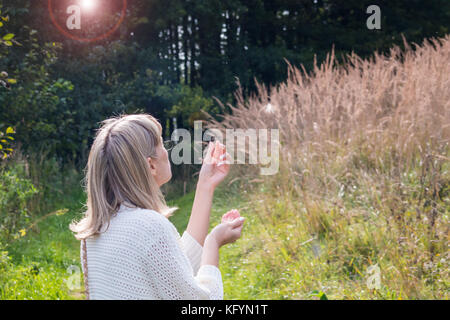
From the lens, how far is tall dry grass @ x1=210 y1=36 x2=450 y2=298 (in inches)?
114

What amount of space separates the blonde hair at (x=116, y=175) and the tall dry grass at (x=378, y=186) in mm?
1921

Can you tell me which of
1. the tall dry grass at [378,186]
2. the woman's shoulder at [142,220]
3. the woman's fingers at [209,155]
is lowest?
the tall dry grass at [378,186]

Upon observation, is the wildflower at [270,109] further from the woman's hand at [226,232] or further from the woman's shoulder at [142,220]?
the woman's shoulder at [142,220]

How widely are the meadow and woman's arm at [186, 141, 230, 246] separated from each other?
140cm

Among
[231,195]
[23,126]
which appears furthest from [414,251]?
[23,126]

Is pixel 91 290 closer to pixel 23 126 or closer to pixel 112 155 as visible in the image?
pixel 112 155

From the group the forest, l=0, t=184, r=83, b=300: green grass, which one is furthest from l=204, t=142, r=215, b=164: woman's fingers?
l=0, t=184, r=83, b=300: green grass

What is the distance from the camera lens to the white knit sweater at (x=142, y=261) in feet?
3.97

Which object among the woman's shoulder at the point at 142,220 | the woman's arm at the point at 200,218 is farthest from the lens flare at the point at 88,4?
the woman's shoulder at the point at 142,220

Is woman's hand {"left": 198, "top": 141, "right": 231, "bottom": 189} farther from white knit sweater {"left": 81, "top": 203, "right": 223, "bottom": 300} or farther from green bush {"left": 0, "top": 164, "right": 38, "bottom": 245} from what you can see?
green bush {"left": 0, "top": 164, "right": 38, "bottom": 245}

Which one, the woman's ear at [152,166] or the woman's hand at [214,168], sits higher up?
the woman's ear at [152,166]

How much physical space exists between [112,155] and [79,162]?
8.19 m

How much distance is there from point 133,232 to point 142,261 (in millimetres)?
80

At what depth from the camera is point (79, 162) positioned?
9.05 meters
